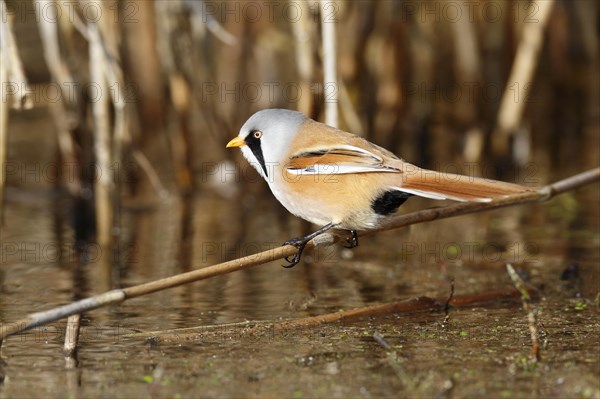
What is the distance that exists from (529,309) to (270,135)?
55.6 inches

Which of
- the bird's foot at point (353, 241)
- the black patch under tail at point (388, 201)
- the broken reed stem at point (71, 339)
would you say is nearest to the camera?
the broken reed stem at point (71, 339)


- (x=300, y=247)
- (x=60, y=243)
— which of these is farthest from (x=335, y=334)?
(x=60, y=243)

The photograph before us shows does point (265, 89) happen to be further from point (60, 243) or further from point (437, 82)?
point (60, 243)

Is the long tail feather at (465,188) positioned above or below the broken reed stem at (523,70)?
below

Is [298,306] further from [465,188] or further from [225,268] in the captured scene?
[465,188]

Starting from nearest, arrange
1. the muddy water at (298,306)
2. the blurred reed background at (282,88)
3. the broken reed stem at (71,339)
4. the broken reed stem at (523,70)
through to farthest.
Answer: the muddy water at (298,306) < the broken reed stem at (71,339) < the blurred reed background at (282,88) < the broken reed stem at (523,70)

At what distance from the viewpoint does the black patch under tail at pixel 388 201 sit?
14.1 feet

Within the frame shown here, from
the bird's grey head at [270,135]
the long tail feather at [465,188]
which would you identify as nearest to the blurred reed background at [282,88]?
the bird's grey head at [270,135]

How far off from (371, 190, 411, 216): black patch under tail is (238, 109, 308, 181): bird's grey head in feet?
1.69

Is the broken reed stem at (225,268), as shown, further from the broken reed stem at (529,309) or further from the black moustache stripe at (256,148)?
the black moustache stripe at (256,148)

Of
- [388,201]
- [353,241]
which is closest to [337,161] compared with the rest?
[388,201]

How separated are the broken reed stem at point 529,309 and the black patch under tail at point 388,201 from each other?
24.8 inches

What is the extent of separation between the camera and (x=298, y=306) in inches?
192

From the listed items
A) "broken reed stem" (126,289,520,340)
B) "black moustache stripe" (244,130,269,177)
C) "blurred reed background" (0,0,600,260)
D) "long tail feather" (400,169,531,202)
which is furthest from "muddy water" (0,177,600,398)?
"black moustache stripe" (244,130,269,177)
